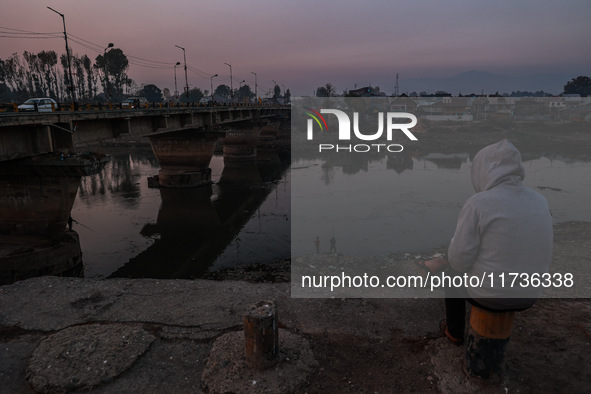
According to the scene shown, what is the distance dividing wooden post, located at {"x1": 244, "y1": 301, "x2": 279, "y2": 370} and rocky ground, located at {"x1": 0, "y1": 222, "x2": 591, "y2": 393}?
175mm

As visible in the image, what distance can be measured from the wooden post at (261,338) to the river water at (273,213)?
31.3ft

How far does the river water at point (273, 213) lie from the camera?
15.7m

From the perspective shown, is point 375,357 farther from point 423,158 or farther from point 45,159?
point 423,158

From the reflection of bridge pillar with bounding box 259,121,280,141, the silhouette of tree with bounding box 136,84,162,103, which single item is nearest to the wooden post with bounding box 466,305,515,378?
the reflection of bridge pillar with bounding box 259,121,280,141

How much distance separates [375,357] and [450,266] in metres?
1.91

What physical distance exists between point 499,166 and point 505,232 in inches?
25.2

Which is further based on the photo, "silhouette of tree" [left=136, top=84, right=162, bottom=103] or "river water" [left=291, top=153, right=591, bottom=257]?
"silhouette of tree" [left=136, top=84, right=162, bottom=103]

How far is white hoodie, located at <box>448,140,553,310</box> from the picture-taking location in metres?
3.40

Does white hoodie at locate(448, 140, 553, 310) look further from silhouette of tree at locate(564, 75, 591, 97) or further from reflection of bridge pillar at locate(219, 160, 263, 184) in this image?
silhouette of tree at locate(564, 75, 591, 97)

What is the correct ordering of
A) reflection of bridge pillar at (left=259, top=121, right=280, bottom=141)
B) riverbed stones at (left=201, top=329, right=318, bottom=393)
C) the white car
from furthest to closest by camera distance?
reflection of bridge pillar at (left=259, top=121, right=280, bottom=141), the white car, riverbed stones at (left=201, top=329, right=318, bottom=393)

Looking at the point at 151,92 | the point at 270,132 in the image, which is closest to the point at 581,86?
the point at 270,132

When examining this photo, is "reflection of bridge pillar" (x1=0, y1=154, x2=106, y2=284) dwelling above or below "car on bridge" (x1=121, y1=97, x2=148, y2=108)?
below

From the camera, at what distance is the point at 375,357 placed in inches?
200

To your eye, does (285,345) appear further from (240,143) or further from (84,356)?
(240,143)
